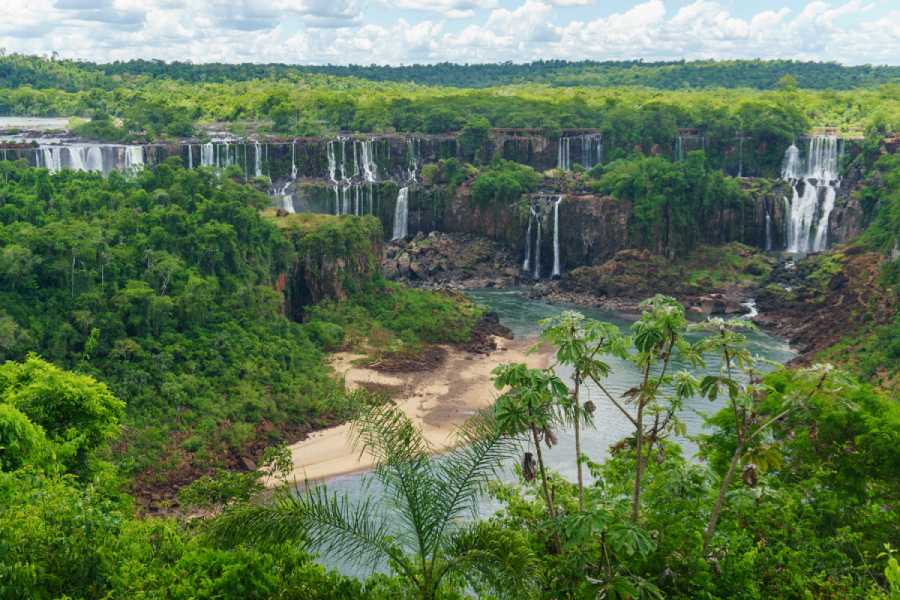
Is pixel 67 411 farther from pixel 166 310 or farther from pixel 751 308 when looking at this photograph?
pixel 751 308

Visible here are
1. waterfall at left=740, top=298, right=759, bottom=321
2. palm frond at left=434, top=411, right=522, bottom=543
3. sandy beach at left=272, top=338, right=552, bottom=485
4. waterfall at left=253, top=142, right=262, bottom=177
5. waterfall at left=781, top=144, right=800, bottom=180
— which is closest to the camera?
palm frond at left=434, top=411, right=522, bottom=543

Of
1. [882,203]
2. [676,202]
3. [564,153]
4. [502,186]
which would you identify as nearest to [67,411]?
[502,186]

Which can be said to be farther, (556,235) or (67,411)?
(556,235)

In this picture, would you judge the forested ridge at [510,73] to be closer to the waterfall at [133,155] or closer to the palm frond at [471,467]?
the waterfall at [133,155]

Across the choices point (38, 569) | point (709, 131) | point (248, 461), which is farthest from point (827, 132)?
point (38, 569)

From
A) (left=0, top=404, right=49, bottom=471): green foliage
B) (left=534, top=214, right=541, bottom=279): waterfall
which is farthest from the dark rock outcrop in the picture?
(left=0, top=404, right=49, bottom=471): green foliage

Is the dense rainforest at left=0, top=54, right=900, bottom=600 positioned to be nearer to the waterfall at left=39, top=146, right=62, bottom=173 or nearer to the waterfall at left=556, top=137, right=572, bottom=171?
the waterfall at left=556, top=137, right=572, bottom=171
